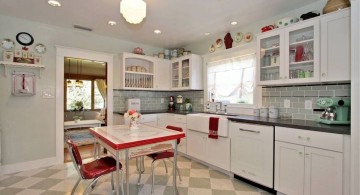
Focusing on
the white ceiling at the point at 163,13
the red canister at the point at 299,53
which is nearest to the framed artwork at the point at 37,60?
the white ceiling at the point at 163,13

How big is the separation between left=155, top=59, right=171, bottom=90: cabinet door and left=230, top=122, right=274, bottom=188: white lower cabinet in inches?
82.5

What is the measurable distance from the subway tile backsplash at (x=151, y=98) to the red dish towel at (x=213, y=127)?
3.65 ft

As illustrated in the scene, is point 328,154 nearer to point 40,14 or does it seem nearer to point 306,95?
point 306,95

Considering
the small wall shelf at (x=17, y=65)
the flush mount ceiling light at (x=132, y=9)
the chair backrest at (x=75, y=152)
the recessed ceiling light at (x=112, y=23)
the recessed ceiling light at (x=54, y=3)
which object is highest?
the recessed ceiling light at (x=112, y=23)

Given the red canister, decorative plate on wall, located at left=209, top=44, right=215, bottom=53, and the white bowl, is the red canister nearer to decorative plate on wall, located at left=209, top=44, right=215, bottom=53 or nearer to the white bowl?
the white bowl

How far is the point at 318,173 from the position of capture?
180 centimetres

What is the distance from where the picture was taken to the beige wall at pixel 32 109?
2801 mm

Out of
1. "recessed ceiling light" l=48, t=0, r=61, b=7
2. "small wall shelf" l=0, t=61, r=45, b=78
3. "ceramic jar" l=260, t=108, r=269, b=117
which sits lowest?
"ceramic jar" l=260, t=108, r=269, b=117

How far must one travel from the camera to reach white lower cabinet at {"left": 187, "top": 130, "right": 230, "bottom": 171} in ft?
8.96

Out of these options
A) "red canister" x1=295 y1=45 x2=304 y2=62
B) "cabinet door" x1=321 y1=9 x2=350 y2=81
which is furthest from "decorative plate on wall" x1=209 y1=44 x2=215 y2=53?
"cabinet door" x1=321 y1=9 x2=350 y2=81

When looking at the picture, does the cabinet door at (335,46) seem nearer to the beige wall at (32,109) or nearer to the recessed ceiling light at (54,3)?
the recessed ceiling light at (54,3)

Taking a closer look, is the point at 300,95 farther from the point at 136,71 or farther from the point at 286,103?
the point at 136,71

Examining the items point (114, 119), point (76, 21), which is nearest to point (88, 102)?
point (114, 119)

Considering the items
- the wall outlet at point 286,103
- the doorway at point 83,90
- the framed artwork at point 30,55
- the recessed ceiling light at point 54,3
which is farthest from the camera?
the doorway at point 83,90
